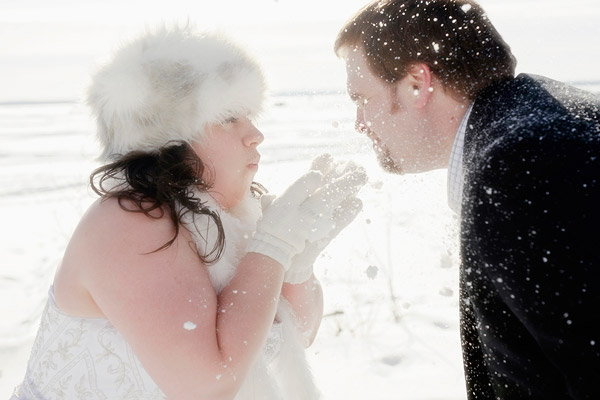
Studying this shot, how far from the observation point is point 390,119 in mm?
2199

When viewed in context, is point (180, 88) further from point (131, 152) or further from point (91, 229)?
point (91, 229)

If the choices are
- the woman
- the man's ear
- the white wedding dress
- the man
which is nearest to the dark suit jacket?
the man

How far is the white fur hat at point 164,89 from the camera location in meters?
1.81

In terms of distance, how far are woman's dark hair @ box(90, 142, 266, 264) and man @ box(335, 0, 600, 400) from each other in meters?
0.76

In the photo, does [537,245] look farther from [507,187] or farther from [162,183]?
[162,183]

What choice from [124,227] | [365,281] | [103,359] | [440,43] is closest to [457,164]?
[440,43]

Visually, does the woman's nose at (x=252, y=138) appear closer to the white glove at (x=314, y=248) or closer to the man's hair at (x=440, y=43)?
the white glove at (x=314, y=248)

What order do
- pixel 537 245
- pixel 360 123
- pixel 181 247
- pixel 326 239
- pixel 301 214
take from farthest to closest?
pixel 360 123, pixel 326 239, pixel 301 214, pixel 181 247, pixel 537 245

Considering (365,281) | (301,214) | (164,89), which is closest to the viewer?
(164,89)

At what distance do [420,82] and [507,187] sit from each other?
0.86 metres

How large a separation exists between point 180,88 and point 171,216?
39cm

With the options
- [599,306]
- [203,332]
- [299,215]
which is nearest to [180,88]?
[299,215]

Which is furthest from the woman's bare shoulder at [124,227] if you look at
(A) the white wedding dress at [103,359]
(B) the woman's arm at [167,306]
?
(A) the white wedding dress at [103,359]

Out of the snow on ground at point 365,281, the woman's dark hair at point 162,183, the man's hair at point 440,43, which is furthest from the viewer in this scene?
the snow on ground at point 365,281
